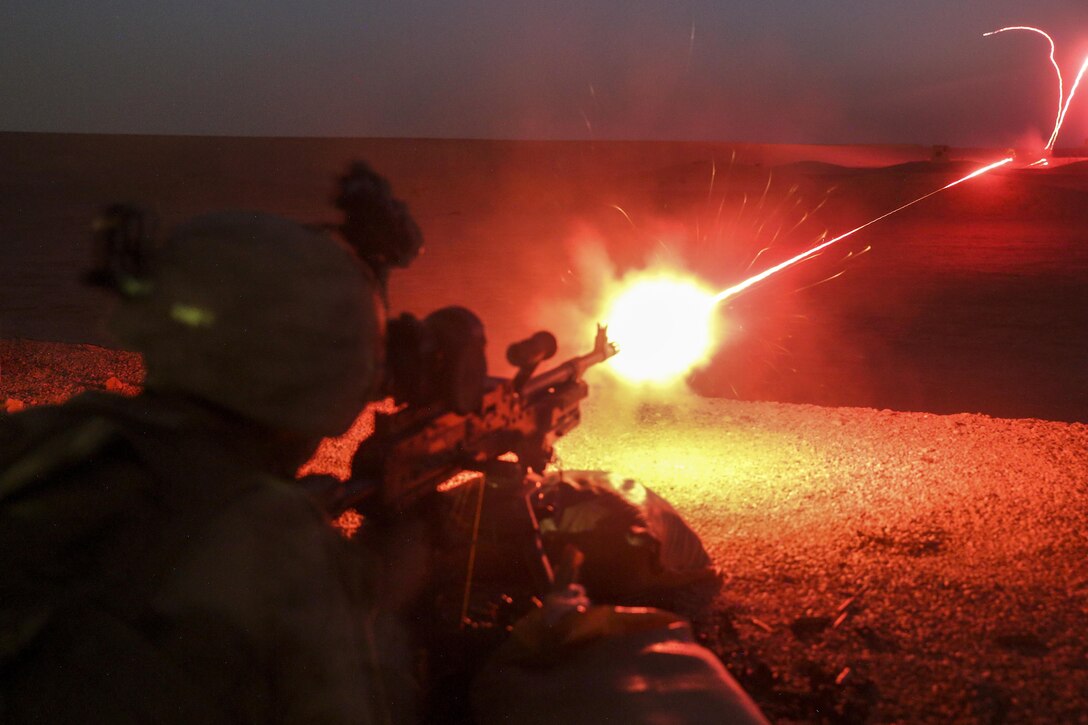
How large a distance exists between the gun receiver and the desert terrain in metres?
1.07

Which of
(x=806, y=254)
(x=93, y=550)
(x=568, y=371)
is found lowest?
Result: (x=93, y=550)

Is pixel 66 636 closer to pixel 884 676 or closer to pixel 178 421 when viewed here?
pixel 178 421

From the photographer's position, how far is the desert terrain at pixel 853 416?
311 centimetres

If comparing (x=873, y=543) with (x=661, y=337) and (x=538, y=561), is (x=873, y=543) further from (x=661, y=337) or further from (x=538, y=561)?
(x=661, y=337)

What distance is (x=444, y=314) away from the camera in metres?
2.17

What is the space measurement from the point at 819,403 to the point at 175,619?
726 centimetres

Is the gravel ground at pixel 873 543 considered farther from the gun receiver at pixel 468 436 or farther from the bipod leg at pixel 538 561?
the gun receiver at pixel 468 436

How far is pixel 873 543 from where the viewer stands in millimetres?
4062

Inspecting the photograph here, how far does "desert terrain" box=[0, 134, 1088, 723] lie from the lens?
3111mm

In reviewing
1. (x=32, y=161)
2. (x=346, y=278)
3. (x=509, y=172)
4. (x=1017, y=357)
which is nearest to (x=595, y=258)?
(x=1017, y=357)

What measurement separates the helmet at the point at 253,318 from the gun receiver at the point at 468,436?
2.43 ft

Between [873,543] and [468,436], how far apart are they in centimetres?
235

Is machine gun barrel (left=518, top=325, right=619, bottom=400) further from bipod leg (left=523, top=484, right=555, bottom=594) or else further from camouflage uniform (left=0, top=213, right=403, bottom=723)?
camouflage uniform (left=0, top=213, right=403, bottom=723)

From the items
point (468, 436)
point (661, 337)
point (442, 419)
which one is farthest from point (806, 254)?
point (442, 419)
